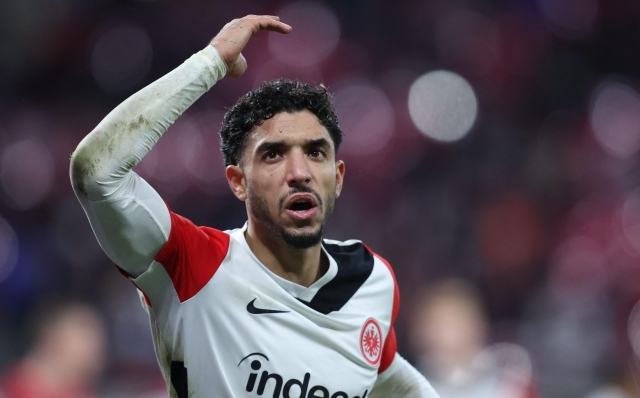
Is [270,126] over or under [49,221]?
over

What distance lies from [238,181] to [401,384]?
1.05m

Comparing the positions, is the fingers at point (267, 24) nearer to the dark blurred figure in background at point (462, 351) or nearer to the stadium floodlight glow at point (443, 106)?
the dark blurred figure in background at point (462, 351)

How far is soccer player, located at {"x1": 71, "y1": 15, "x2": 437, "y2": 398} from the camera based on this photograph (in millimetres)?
1874

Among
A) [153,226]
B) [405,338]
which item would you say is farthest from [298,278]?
[405,338]

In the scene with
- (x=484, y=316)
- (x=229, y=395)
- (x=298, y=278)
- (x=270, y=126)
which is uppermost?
(x=270, y=126)

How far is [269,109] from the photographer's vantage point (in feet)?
7.84

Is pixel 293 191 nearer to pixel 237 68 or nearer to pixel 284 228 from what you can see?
pixel 284 228

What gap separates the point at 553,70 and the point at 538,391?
3583 millimetres

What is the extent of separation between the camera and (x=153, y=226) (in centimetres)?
194

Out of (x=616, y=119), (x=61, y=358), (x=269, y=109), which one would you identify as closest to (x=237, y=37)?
(x=269, y=109)

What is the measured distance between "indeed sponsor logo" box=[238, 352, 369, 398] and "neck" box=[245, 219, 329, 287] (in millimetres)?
363

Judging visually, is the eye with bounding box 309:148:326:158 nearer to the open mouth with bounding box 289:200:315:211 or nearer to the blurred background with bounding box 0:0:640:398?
the open mouth with bounding box 289:200:315:211

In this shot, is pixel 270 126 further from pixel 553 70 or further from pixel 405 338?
pixel 553 70

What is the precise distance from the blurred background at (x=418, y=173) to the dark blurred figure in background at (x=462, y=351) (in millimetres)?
18
